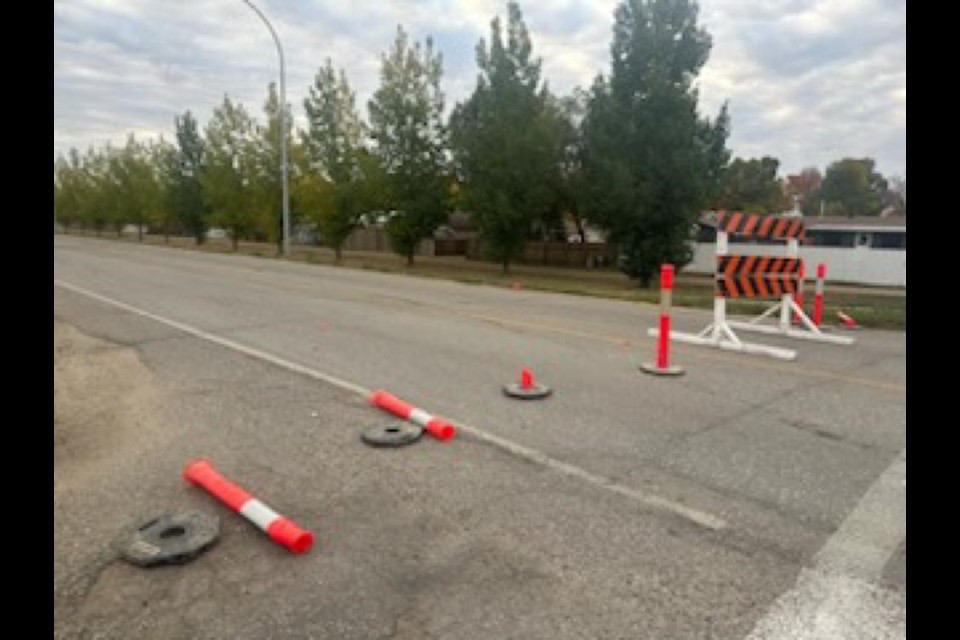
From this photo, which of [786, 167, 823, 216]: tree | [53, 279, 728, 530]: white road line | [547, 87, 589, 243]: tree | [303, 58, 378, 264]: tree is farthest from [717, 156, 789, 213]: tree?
[53, 279, 728, 530]: white road line

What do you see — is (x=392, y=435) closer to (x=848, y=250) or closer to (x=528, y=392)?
(x=528, y=392)

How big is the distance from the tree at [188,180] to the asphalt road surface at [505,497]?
1800 inches

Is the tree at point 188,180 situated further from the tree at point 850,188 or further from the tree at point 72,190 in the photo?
the tree at point 850,188

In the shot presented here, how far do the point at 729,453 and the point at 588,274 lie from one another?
96.2 feet

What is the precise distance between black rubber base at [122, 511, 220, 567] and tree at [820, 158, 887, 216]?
81513 millimetres

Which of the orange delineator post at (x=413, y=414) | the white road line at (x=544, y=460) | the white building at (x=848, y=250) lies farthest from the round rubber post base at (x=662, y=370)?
the white building at (x=848, y=250)

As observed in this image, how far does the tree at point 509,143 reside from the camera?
2634 centimetres

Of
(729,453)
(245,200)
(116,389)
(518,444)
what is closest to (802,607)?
(729,453)

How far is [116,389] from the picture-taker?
630cm

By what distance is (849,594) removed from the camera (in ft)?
9.11

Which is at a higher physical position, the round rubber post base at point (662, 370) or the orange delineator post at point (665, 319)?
the orange delineator post at point (665, 319)

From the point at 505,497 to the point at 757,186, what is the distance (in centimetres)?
6326

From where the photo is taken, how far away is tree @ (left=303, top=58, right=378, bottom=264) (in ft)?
97.5
